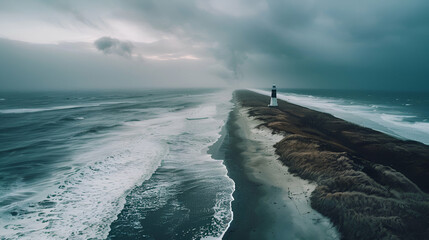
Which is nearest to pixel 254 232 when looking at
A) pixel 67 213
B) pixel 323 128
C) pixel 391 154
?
pixel 67 213

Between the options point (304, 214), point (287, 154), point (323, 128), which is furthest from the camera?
point (323, 128)

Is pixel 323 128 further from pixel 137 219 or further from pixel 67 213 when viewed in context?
pixel 67 213

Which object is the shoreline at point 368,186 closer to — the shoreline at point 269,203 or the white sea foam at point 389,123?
the shoreline at point 269,203

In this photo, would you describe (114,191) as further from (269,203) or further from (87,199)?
(269,203)

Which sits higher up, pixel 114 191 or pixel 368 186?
pixel 368 186

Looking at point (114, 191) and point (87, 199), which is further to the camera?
point (114, 191)

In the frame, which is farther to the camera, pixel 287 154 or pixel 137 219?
pixel 287 154

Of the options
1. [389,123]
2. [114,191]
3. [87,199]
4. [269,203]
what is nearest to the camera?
[269,203]

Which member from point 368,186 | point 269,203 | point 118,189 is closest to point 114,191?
point 118,189

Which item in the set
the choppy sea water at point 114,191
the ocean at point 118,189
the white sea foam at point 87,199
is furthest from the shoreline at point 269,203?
the white sea foam at point 87,199
